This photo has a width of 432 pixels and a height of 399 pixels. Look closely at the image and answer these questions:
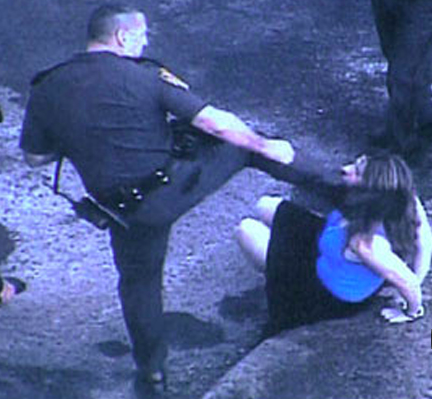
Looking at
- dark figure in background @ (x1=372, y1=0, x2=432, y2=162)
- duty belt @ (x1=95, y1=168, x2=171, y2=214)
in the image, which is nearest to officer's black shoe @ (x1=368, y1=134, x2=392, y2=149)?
dark figure in background @ (x1=372, y1=0, x2=432, y2=162)

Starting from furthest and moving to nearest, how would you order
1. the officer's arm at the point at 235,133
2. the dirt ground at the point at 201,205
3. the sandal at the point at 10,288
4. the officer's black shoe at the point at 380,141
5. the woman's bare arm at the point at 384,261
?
1. the officer's black shoe at the point at 380,141
2. the sandal at the point at 10,288
3. the dirt ground at the point at 201,205
4. the woman's bare arm at the point at 384,261
5. the officer's arm at the point at 235,133

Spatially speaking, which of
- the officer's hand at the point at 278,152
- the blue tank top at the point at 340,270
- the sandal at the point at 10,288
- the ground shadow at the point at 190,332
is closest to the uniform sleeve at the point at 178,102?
the officer's hand at the point at 278,152

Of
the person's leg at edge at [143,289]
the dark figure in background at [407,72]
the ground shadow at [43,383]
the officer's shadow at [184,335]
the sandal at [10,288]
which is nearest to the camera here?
the person's leg at edge at [143,289]

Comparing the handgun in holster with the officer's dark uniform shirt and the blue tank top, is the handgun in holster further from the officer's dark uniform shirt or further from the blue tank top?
the blue tank top

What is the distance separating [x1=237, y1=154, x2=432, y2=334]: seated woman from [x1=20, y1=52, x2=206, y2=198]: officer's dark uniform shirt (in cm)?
84

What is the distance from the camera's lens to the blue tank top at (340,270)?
5.25 meters

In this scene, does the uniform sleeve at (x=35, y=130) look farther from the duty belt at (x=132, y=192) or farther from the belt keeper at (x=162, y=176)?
the belt keeper at (x=162, y=176)

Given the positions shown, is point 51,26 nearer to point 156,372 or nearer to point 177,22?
point 177,22

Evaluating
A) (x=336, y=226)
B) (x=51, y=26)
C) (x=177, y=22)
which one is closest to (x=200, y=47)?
(x=177, y=22)

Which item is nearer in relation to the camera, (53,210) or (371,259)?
(371,259)

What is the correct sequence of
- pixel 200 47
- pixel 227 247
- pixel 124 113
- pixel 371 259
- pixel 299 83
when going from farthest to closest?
pixel 200 47
pixel 299 83
pixel 227 247
pixel 371 259
pixel 124 113

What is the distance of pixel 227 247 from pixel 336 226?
123cm

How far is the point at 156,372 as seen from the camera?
5.33 metres

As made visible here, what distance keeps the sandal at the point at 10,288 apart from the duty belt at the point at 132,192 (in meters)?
1.16
